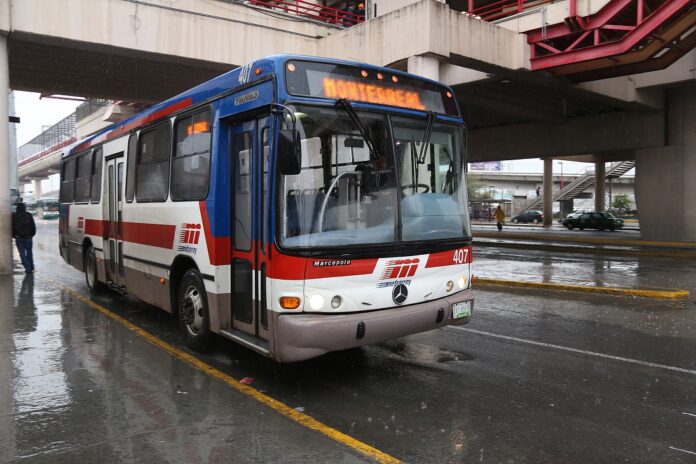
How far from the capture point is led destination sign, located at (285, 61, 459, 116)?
16.3ft

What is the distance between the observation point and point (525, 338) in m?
7.21

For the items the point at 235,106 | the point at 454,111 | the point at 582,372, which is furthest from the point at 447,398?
the point at 235,106

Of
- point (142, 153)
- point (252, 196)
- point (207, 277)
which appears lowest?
point (207, 277)

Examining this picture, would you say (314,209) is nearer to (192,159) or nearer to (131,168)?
(192,159)

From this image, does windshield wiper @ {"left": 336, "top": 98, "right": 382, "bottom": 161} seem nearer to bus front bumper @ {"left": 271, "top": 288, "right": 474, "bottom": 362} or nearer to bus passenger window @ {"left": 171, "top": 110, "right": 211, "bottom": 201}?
bus front bumper @ {"left": 271, "top": 288, "right": 474, "bottom": 362}

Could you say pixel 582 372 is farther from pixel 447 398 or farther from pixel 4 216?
pixel 4 216

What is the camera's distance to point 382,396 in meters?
5.01

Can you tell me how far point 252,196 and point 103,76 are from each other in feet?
60.6

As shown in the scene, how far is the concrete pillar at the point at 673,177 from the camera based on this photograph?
2409cm

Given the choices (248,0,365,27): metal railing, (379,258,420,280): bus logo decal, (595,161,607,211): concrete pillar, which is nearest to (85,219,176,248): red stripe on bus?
(379,258,420,280): bus logo decal

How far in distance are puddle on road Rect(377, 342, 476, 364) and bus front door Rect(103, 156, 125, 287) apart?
472cm

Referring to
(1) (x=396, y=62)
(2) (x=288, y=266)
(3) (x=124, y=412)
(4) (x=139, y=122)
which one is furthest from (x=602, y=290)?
(3) (x=124, y=412)

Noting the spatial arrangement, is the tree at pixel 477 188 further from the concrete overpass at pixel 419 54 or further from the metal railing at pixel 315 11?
the metal railing at pixel 315 11

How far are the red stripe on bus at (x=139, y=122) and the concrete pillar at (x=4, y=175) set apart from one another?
3669 mm
